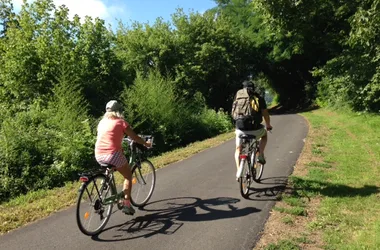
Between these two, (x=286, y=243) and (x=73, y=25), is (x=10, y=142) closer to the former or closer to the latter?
(x=286, y=243)

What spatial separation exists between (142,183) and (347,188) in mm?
3959

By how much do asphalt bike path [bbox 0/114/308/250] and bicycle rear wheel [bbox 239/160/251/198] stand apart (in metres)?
→ 0.14

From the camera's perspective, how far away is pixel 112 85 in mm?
18938

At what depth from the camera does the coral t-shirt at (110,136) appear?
16.6ft

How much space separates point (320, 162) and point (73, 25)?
15.7 metres

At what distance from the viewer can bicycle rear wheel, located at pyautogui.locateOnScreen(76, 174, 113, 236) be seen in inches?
189

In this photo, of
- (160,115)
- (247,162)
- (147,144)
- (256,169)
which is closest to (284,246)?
(247,162)

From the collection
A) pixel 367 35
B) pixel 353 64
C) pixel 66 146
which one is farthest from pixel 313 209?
pixel 353 64

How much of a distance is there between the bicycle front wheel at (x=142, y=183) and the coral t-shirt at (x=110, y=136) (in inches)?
39.3

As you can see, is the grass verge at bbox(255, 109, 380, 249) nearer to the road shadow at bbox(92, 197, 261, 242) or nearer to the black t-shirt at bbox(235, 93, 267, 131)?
the road shadow at bbox(92, 197, 261, 242)

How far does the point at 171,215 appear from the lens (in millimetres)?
5668

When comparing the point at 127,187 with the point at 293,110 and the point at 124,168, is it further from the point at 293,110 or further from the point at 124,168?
the point at 293,110

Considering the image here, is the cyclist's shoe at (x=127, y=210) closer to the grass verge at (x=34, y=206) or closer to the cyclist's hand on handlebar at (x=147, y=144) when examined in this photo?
the cyclist's hand on handlebar at (x=147, y=144)

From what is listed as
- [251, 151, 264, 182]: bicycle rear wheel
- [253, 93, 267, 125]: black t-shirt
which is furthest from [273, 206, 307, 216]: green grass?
[253, 93, 267, 125]: black t-shirt
